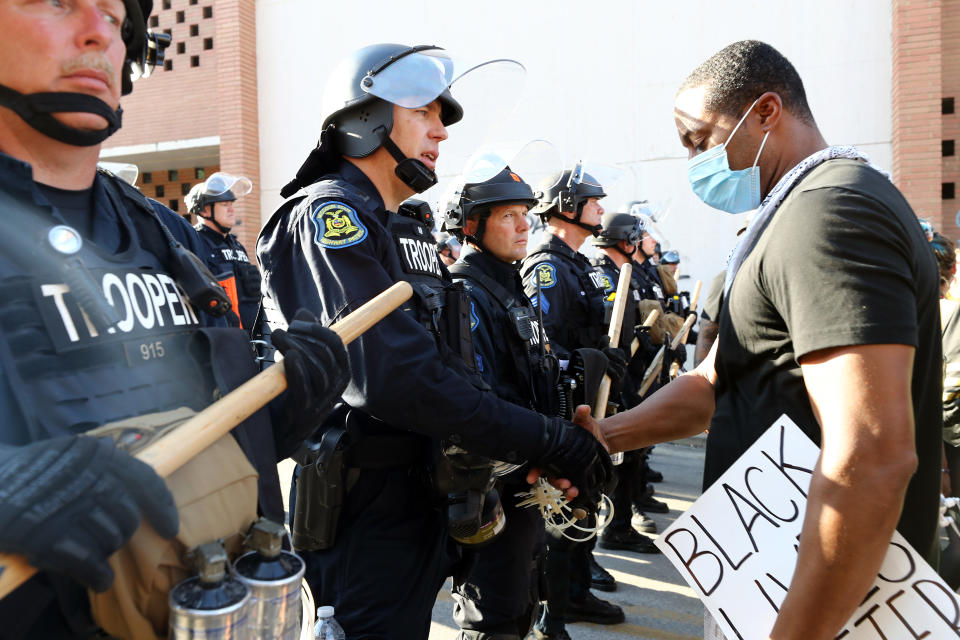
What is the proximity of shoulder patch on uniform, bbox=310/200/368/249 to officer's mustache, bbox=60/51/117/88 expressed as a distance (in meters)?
0.72

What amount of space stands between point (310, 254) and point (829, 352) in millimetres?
1375

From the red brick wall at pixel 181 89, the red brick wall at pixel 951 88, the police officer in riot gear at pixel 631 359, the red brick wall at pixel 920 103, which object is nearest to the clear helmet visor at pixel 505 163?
the police officer in riot gear at pixel 631 359

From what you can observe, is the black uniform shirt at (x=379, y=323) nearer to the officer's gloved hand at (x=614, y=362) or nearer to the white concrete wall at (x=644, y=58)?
the officer's gloved hand at (x=614, y=362)

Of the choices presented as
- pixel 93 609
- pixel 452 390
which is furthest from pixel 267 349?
A: pixel 93 609

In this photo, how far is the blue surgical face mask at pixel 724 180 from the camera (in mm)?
1837

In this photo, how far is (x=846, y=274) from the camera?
130 cm

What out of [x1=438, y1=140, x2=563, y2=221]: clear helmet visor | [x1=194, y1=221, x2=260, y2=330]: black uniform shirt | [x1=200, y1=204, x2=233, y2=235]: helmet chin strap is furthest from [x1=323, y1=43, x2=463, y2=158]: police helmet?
[x1=200, y1=204, x2=233, y2=235]: helmet chin strap

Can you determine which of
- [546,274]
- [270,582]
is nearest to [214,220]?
[546,274]

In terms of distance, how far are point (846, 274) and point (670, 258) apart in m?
8.68

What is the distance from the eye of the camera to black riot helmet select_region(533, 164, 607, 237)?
4914 mm

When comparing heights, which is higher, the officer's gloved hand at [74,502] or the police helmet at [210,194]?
the police helmet at [210,194]

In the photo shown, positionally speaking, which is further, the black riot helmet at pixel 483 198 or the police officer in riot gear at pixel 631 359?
Result: the police officer in riot gear at pixel 631 359

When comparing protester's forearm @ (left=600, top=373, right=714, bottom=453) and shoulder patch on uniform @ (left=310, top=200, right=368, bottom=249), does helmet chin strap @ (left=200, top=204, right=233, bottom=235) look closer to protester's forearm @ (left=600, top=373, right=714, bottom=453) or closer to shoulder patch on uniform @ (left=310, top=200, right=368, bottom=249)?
shoulder patch on uniform @ (left=310, top=200, right=368, bottom=249)

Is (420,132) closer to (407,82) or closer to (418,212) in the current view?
(407,82)
